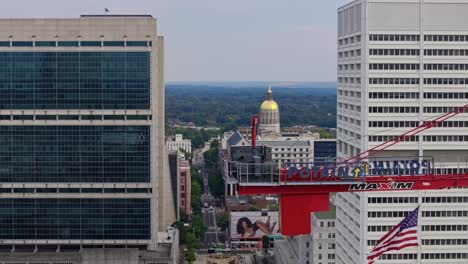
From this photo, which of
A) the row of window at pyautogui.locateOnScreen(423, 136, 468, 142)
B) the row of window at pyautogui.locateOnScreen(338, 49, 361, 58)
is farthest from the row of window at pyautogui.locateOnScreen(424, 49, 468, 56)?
the row of window at pyautogui.locateOnScreen(423, 136, 468, 142)

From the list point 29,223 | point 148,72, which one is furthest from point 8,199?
point 148,72


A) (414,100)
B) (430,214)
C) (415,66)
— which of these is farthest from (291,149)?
(415,66)

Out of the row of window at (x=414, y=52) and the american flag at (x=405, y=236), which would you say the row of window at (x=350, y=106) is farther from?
the american flag at (x=405, y=236)

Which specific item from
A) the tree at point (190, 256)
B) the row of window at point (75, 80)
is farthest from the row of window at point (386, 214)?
the tree at point (190, 256)

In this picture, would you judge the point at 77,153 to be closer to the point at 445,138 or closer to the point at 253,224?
the point at 445,138

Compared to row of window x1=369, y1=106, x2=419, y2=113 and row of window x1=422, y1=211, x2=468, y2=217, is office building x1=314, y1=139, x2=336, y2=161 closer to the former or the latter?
row of window x1=422, y1=211, x2=468, y2=217

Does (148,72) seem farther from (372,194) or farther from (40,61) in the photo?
(372,194)
